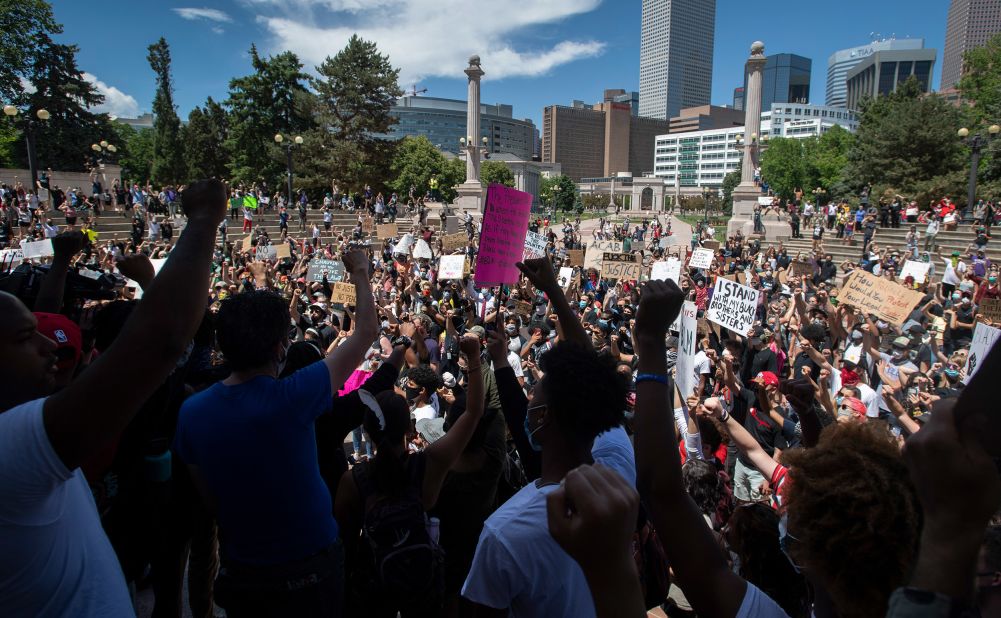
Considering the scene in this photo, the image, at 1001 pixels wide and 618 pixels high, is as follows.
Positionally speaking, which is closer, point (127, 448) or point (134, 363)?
point (134, 363)

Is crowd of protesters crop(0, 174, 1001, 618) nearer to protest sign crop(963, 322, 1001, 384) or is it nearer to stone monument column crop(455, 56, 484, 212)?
protest sign crop(963, 322, 1001, 384)

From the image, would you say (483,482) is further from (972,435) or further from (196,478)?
(972,435)

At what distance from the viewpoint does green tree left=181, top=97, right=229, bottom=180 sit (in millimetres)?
51969

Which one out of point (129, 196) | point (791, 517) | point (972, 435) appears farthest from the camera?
point (129, 196)

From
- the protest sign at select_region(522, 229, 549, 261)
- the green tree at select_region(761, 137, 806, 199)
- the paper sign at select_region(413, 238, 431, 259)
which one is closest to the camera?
the protest sign at select_region(522, 229, 549, 261)

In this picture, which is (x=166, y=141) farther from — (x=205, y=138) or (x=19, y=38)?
(x=19, y=38)

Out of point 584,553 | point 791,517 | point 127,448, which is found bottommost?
point 127,448

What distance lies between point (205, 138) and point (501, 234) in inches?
2176

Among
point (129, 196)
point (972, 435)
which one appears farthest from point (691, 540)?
point (129, 196)

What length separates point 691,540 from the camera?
152 centimetres

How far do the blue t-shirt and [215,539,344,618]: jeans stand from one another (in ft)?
0.11

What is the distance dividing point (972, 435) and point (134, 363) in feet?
4.61

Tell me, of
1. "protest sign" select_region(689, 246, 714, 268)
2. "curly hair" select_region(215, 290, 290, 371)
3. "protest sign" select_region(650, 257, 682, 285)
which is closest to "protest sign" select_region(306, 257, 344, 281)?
"protest sign" select_region(650, 257, 682, 285)

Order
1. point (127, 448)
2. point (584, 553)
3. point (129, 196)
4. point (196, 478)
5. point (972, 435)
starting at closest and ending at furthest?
1. point (972, 435)
2. point (584, 553)
3. point (196, 478)
4. point (127, 448)
5. point (129, 196)
